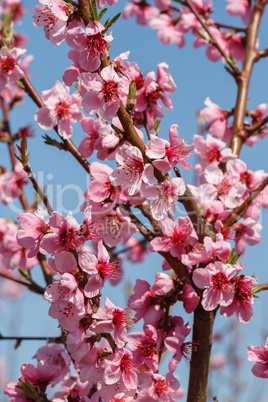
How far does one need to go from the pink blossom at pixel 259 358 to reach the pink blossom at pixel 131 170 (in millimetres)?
1018

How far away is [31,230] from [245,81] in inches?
97.9

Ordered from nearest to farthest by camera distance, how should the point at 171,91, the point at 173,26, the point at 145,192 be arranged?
the point at 145,192, the point at 171,91, the point at 173,26

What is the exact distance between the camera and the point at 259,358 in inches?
94.7

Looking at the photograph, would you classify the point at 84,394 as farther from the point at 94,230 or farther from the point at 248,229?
the point at 248,229

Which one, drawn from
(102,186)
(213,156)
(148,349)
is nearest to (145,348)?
(148,349)

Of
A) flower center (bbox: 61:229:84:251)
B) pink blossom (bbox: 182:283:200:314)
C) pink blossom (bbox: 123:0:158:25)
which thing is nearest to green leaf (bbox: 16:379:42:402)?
flower center (bbox: 61:229:84:251)

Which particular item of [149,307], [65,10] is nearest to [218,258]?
[149,307]

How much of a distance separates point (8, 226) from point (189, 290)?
2.16 m

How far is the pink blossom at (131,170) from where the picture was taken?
216 centimetres

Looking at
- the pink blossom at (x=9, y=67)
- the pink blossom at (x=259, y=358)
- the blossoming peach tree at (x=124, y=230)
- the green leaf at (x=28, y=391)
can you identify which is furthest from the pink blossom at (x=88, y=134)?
the pink blossom at (x=259, y=358)

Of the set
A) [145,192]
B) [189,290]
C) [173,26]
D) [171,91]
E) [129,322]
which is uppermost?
[173,26]

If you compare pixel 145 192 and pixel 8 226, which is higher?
pixel 8 226

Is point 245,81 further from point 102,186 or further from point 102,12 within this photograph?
point 102,12

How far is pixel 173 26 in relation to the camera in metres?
5.03
